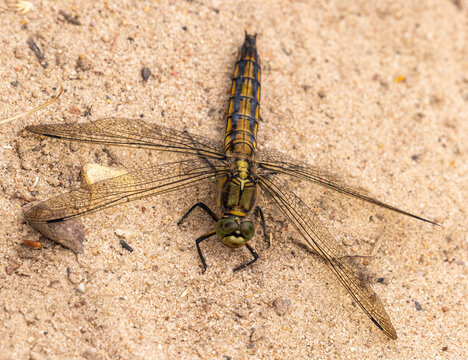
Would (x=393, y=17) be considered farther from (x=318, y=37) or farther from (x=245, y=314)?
A: (x=245, y=314)

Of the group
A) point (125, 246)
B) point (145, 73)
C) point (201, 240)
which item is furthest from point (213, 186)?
point (145, 73)

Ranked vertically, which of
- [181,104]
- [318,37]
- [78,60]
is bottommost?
[181,104]

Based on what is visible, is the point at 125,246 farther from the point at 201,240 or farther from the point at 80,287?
the point at 201,240

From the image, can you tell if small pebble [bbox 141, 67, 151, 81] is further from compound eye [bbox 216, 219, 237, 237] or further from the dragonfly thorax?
compound eye [bbox 216, 219, 237, 237]

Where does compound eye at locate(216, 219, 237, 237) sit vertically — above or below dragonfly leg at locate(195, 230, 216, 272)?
above

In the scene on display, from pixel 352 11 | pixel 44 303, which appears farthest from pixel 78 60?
pixel 352 11

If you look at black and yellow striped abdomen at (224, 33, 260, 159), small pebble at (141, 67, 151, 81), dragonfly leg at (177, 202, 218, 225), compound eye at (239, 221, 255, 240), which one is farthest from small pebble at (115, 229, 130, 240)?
small pebble at (141, 67, 151, 81)

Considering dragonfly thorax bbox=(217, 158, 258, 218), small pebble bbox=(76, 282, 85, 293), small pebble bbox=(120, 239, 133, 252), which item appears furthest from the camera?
dragonfly thorax bbox=(217, 158, 258, 218)
